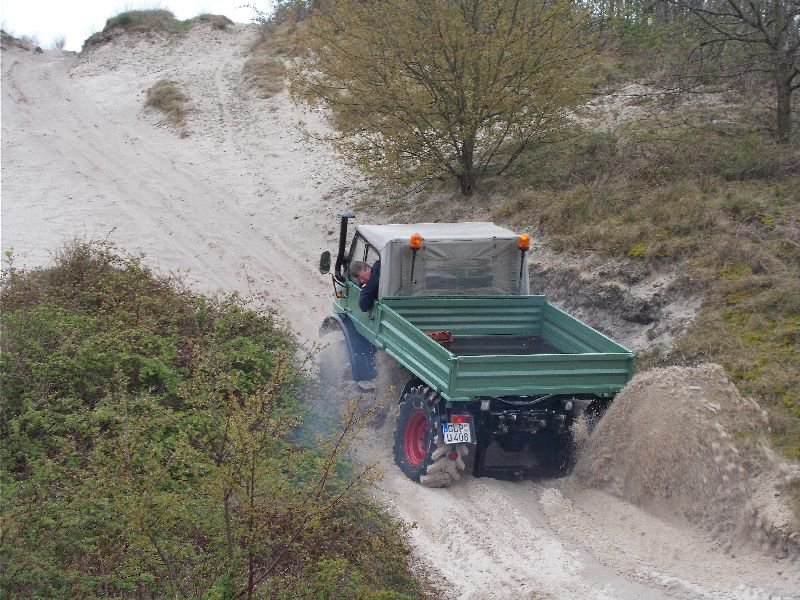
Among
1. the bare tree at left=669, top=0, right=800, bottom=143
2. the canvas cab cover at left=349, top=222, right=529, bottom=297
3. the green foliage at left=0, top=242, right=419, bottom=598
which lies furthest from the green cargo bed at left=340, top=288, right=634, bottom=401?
the bare tree at left=669, top=0, right=800, bottom=143

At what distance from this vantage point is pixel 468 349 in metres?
9.15

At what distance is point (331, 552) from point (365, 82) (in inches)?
406

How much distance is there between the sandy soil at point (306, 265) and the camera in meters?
6.55

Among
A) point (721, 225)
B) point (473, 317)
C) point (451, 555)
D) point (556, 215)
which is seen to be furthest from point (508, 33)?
point (451, 555)

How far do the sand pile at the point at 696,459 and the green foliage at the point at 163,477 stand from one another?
7.04 feet

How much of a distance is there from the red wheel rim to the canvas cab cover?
150cm

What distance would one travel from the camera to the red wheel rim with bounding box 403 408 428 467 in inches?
323

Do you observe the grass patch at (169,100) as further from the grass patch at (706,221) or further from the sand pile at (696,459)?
the sand pile at (696,459)

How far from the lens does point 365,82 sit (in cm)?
1509

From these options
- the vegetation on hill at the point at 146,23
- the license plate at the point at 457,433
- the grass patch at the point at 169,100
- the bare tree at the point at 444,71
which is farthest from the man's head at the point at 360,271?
the vegetation on hill at the point at 146,23

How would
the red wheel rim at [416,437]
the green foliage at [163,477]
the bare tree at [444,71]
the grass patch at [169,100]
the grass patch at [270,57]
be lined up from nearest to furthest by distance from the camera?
1. the green foliage at [163,477]
2. the red wheel rim at [416,437]
3. the bare tree at [444,71]
4. the grass patch at [169,100]
5. the grass patch at [270,57]

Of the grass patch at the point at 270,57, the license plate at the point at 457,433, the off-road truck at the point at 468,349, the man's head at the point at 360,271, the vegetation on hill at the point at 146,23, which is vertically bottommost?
the license plate at the point at 457,433

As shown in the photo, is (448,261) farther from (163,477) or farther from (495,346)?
(163,477)

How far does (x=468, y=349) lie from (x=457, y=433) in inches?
66.8
